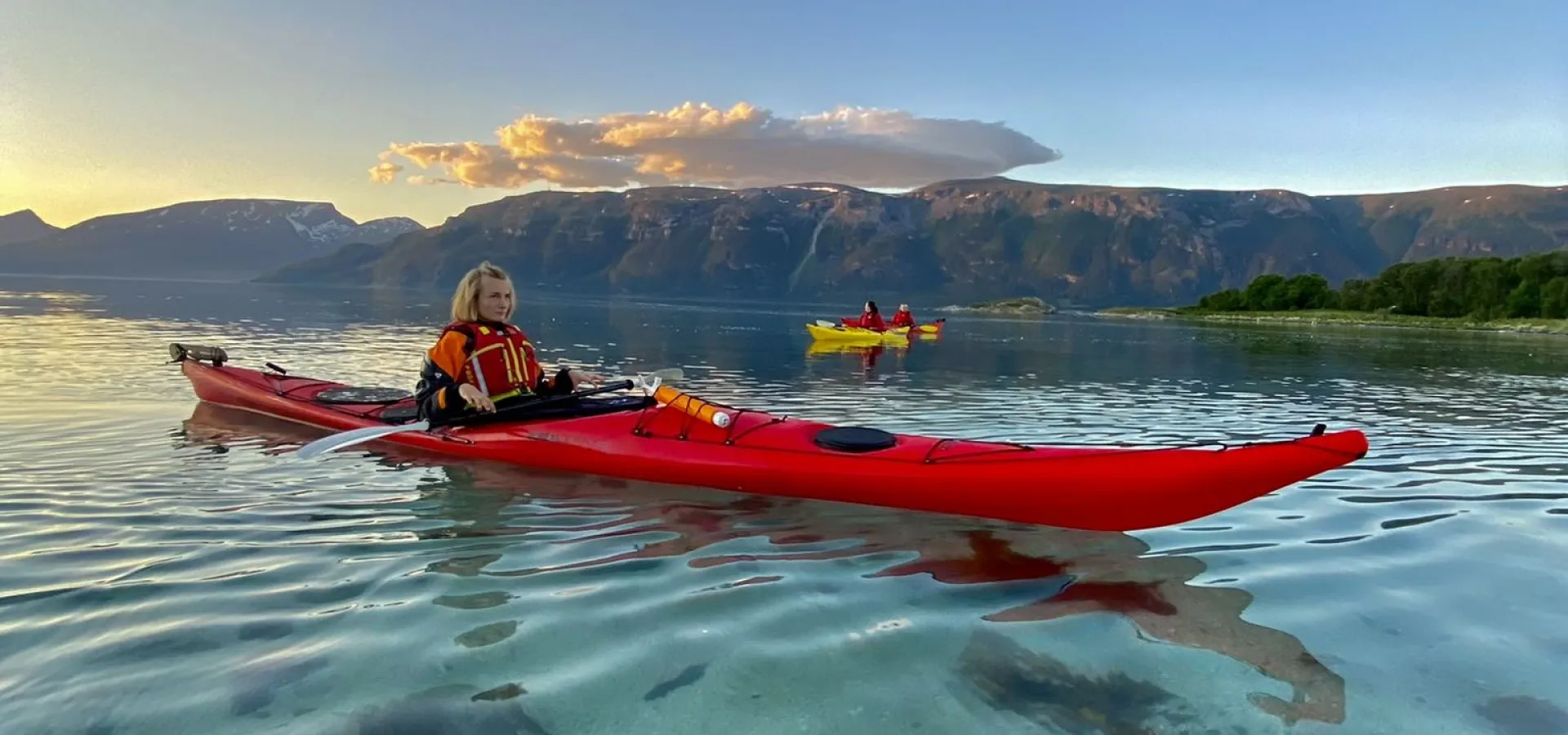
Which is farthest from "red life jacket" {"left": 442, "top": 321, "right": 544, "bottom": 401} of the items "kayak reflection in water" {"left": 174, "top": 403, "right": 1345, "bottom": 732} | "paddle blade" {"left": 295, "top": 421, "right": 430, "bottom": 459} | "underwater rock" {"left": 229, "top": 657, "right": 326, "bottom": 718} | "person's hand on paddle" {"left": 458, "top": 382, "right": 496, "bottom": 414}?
"underwater rock" {"left": 229, "top": 657, "right": 326, "bottom": 718}

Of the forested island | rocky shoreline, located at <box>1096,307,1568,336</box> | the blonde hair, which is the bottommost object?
rocky shoreline, located at <box>1096,307,1568,336</box>

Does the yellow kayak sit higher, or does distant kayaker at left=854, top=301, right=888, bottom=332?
distant kayaker at left=854, top=301, right=888, bottom=332

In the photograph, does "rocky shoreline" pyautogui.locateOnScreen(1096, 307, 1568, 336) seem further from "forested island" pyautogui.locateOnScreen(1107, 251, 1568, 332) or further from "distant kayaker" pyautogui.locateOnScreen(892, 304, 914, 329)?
"distant kayaker" pyautogui.locateOnScreen(892, 304, 914, 329)

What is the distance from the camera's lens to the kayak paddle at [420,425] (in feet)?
26.9

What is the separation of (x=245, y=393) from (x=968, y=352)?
1049 inches

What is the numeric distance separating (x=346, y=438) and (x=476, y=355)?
1.51 metres

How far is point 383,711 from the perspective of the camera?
4062mm

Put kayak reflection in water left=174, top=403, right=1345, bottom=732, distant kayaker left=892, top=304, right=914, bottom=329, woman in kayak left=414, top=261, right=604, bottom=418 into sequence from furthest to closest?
1. distant kayaker left=892, top=304, right=914, bottom=329
2. woman in kayak left=414, top=261, right=604, bottom=418
3. kayak reflection in water left=174, top=403, right=1345, bottom=732

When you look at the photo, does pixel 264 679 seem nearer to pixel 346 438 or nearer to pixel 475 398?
pixel 346 438

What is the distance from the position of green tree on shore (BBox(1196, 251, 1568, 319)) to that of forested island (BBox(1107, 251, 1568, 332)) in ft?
0.25

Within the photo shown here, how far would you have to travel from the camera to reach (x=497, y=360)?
9.48 m

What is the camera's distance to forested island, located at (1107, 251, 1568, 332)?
268 ft

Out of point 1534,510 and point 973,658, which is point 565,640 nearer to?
point 973,658

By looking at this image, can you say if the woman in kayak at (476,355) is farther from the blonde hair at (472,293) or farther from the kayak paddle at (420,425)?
the kayak paddle at (420,425)
